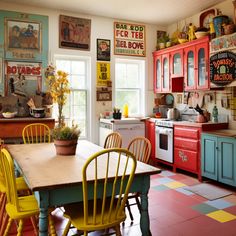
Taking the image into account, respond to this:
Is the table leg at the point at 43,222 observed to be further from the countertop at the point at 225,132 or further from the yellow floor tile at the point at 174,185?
the countertop at the point at 225,132

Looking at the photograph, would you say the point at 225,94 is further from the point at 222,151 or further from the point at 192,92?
the point at 222,151

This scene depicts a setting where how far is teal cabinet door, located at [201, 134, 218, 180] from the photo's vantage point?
384 cm

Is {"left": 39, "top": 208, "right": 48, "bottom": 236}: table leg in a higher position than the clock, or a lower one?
lower

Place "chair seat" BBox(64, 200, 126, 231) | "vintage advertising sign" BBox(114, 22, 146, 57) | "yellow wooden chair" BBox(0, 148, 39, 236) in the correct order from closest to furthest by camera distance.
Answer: "chair seat" BBox(64, 200, 126, 231)
"yellow wooden chair" BBox(0, 148, 39, 236)
"vintage advertising sign" BBox(114, 22, 146, 57)

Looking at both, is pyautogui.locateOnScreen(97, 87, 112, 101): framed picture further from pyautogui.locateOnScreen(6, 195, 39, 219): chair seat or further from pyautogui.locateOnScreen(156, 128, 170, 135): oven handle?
pyautogui.locateOnScreen(6, 195, 39, 219): chair seat

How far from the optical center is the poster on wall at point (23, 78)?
4.45 meters

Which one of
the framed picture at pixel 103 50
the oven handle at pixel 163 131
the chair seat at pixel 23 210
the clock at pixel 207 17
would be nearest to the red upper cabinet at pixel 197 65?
the clock at pixel 207 17

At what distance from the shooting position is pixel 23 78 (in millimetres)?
4535

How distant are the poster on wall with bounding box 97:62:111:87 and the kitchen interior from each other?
0.09 metres

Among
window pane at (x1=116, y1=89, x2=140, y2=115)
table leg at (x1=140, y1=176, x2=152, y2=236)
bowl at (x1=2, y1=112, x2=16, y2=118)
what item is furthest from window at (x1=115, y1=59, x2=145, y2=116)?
table leg at (x1=140, y1=176, x2=152, y2=236)

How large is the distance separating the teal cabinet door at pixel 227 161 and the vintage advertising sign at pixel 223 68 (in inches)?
34.9

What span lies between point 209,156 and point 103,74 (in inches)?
98.7

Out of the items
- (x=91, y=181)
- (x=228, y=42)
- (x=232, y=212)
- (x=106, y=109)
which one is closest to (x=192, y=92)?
(x=228, y=42)

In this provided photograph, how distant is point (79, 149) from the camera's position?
9.16 feet
